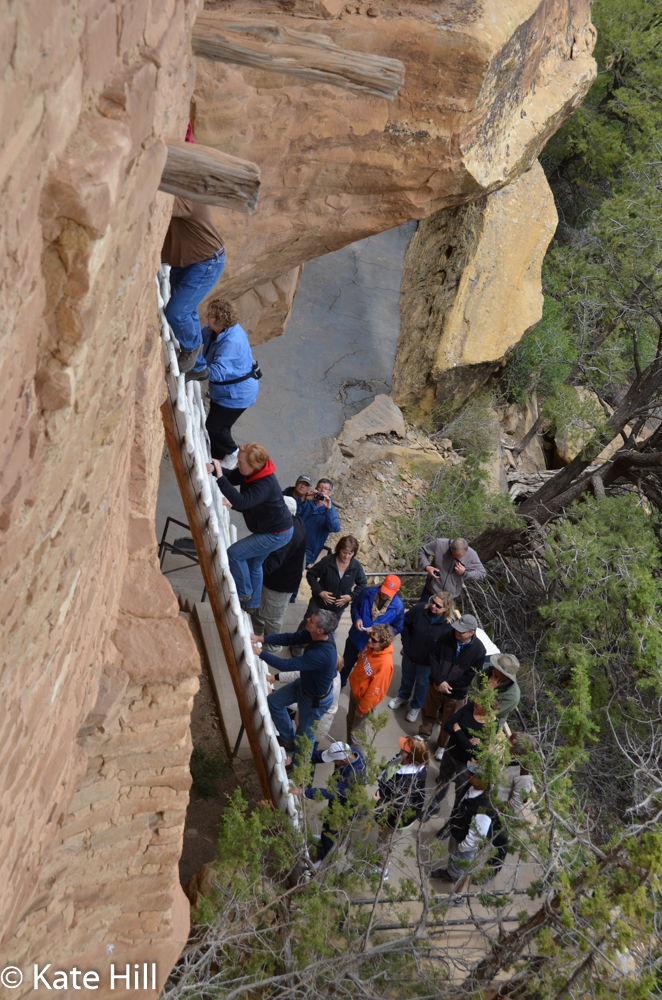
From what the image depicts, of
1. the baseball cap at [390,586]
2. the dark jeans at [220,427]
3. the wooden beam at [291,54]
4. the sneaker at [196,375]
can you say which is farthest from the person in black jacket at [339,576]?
the wooden beam at [291,54]

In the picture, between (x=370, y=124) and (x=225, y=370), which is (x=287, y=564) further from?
(x=370, y=124)

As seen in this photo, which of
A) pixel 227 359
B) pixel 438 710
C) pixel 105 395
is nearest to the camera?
pixel 105 395

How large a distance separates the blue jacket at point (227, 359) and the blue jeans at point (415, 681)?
8.54 ft

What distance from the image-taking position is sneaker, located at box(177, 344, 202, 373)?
197 inches

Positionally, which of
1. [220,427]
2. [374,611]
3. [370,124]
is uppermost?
[370,124]

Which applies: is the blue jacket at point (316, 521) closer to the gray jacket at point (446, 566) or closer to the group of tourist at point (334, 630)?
the group of tourist at point (334, 630)

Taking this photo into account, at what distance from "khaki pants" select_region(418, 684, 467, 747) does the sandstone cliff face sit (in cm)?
439

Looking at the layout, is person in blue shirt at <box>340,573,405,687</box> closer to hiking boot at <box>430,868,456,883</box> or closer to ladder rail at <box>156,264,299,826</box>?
ladder rail at <box>156,264,299,826</box>

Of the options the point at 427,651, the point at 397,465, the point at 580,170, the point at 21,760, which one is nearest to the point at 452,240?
the point at 397,465

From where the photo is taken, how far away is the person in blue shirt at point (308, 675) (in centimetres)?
520

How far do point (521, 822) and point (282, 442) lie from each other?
7.18 metres

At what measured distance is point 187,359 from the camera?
502cm

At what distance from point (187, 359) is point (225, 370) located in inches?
30.4

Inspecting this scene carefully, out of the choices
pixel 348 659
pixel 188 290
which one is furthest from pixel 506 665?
pixel 188 290
